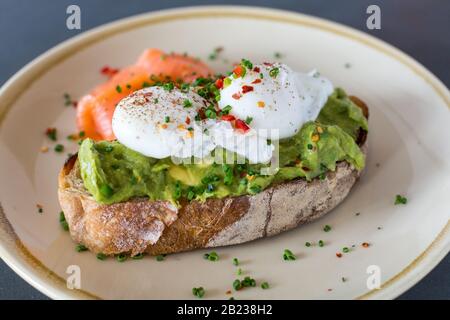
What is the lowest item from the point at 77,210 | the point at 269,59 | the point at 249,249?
the point at 249,249

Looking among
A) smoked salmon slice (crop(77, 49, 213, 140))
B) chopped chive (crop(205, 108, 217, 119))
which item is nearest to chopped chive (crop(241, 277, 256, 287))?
chopped chive (crop(205, 108, 217, 119))

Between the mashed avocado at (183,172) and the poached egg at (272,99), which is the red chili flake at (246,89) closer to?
the poached egg at (272,99)

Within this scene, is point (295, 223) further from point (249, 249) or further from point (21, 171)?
point (21, 171)

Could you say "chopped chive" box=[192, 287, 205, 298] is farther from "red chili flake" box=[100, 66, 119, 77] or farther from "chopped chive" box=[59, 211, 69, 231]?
"red chili flake" box=[100, 66, 119, 77]

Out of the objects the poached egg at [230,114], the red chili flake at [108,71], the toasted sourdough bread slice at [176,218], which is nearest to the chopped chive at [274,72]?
the poached egg at [230,114]

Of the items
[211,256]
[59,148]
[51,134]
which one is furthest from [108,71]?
[211,256]

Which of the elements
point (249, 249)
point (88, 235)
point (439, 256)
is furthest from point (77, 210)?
point (439, 256)

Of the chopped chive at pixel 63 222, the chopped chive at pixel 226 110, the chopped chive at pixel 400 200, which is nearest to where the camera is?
the chopped chive at pixel 226 110
